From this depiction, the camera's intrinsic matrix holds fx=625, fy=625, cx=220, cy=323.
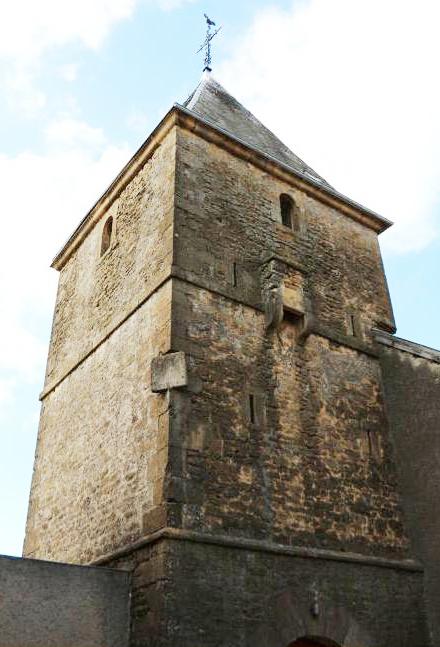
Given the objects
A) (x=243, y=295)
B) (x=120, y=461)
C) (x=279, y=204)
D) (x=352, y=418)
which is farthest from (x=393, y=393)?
(x=120, y=461)

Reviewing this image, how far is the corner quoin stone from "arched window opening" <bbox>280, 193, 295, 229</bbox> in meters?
4.36

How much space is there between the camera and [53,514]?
9.91 metres

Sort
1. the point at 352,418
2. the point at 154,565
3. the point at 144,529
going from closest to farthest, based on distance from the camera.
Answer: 1. the point at 154,565
2. the point at 144,529
3. the point at 352,418

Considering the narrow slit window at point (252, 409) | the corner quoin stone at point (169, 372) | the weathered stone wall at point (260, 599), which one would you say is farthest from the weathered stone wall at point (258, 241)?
the weathered stone wall at point (260, 599)

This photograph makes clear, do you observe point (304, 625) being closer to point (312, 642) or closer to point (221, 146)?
point (312, 642)

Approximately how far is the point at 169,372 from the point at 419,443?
4.12 m

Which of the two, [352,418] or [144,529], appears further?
[352,418]

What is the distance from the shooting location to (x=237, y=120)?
42.4ft

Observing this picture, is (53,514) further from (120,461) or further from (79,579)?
(79,579)

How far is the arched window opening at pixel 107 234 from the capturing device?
1168 centimetres

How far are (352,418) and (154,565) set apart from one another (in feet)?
13.3

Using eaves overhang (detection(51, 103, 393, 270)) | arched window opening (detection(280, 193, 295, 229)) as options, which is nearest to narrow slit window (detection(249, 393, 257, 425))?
arched window opening (detection(280, 193, 295, 229))

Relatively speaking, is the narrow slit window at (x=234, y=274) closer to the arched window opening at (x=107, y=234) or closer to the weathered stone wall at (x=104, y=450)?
the weathered stone wall at (x=104, y=450)

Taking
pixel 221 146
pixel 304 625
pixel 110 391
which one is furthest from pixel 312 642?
pixel 221 146
